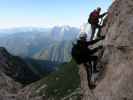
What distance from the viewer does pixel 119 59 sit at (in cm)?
2734

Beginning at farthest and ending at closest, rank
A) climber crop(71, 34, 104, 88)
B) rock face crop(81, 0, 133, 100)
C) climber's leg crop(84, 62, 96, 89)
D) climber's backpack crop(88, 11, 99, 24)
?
climber's backpack crop(88, 11, 99, 24) → climber crop(71, 34, 104, 88) → climber's leg crop(84, 62, 96, 89) → rock face crop(81, 0, 133, 100)

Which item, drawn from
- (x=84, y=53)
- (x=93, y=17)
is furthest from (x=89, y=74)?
(x=93, y=17)

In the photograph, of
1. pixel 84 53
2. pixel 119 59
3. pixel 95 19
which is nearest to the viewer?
pixel 119 59

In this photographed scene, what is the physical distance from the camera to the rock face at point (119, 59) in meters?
25.0

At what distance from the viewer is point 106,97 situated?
2631cm

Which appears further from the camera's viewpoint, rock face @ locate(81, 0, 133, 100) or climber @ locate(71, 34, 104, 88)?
climber @ locate(71, 34, 104, 88)

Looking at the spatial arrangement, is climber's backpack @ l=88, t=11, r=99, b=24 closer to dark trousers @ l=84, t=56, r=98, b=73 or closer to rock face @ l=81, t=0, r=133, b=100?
rock face @ l=81, t=0, r=133, b=100

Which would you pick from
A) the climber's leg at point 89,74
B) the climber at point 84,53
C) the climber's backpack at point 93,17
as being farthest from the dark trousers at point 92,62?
the climber's backpack at point 93,17

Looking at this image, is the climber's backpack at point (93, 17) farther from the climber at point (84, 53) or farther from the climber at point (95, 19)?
the climber at point (84, 53)

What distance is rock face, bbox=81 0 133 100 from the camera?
25.0m

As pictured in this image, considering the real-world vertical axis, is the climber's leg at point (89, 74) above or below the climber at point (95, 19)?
below

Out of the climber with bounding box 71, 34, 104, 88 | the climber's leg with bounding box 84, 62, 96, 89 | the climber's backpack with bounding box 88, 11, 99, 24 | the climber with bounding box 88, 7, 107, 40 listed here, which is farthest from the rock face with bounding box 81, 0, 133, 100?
the climber's backpack with bounding box 88, 11, 99, 24

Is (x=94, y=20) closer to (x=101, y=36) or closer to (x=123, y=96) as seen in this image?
(x=101, y=36)

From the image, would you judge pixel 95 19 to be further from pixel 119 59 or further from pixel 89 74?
pixel 119 59
